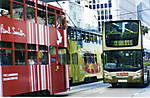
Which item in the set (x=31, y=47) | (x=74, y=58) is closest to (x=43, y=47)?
(x=31, y=47)

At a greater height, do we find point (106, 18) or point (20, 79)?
point (106, 18)

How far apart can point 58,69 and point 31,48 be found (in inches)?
86.2

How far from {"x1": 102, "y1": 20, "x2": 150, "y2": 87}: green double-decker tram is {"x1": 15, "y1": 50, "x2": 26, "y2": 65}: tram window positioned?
A: 8.09m

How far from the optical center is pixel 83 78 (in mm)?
22016

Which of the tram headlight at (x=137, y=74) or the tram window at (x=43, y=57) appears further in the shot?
the tram headlight at (x=137, y=74)

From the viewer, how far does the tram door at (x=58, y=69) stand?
43.7ft

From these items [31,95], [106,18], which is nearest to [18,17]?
[31,95]

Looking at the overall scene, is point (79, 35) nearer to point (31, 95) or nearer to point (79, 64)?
point (79, 64)

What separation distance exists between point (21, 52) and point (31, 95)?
1.63 meters

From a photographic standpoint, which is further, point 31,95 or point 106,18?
point 106,18

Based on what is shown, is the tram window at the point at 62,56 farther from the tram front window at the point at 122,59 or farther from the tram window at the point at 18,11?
the tram front window at the point at 122,59

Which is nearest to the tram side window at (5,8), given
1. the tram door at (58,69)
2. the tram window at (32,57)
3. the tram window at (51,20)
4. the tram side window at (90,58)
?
the tram window at (32,57)

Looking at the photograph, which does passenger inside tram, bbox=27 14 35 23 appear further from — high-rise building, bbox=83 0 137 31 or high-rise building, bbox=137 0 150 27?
high-rise building, bbox=137 0 150 27

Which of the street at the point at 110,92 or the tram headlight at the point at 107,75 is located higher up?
the tram headlight at the point at 107,75
